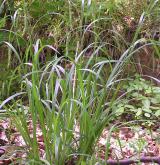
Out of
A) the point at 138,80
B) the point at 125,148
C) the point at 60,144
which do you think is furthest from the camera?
the point at 138,80

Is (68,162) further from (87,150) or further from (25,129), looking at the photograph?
(25,129)

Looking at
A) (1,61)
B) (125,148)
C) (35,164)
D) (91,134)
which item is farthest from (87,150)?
(1,61)

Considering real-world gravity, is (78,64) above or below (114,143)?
above

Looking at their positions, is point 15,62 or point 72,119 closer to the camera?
point 72,119

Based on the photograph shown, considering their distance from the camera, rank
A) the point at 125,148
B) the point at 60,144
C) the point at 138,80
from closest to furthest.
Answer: the point at 60,144 < the point at 125,148 < the point at 138,80

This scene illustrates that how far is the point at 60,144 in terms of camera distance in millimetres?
1541

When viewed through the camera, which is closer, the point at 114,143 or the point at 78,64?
the point at 78,64

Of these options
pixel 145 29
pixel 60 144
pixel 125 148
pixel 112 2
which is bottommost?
pixel 125 148

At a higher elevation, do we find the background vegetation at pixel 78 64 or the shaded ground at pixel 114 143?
the background vegetation at pixel 78 64

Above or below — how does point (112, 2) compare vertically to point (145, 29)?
above

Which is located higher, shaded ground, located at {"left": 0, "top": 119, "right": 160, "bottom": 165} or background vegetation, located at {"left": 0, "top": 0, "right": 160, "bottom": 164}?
background vegetation, located at {"left": 0, "top": 0, "right": 160, "bottom": 164}

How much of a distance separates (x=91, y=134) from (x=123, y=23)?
6.10 feet

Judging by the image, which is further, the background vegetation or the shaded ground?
the shaded ground

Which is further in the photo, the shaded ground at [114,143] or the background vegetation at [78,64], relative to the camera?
the shaded ground at [114,143]
